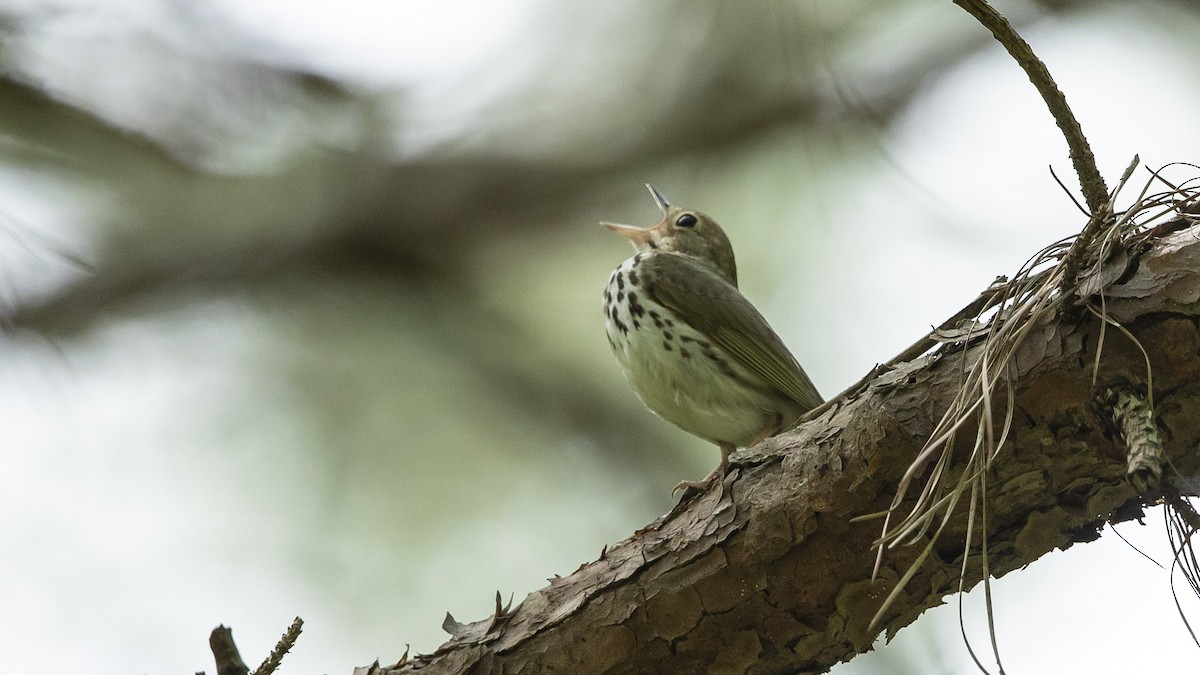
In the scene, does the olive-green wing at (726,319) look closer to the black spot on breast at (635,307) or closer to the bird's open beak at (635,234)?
the black spot on breast at (635,307)

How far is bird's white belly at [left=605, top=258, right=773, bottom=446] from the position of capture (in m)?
3.74

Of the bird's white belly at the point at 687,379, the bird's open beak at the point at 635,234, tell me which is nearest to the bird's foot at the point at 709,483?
the bird's white belly at the point at 687,379

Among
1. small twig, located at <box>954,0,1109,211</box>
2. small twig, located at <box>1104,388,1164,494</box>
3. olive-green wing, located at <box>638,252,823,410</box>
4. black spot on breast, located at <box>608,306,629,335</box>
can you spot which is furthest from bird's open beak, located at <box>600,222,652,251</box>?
small twig, located at <box>1104,388,1164,494</box>

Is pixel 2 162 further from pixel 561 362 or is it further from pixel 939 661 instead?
pixel 939 661

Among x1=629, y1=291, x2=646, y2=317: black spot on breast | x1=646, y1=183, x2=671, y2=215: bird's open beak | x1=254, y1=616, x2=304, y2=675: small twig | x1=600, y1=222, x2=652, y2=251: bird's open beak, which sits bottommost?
x1=254, y1=616, x2=304, y2=675: small twig

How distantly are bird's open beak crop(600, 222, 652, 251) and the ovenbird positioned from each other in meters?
0.34

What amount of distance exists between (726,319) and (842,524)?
5.62 ft

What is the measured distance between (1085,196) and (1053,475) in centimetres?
50

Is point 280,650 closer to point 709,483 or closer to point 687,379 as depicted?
point 709,483

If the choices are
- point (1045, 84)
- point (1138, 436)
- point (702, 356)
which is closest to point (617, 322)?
point (702, 356)

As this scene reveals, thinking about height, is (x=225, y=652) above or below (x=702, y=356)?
below

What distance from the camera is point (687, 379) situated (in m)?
3.76

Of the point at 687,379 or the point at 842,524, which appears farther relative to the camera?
the point at 687,379

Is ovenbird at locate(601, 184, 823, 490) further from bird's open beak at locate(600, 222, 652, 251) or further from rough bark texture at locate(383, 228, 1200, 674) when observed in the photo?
rough bark texture at locate(383, 228, 1200, 674)
